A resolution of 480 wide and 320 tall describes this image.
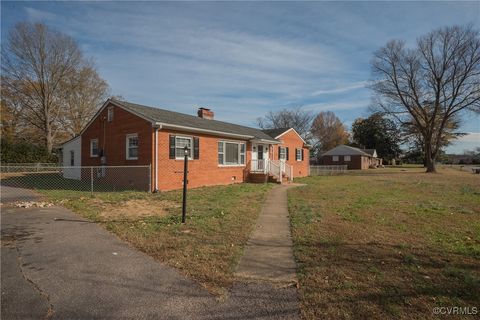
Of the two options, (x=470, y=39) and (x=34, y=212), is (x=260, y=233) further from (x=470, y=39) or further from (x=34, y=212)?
(x=470, y=39)

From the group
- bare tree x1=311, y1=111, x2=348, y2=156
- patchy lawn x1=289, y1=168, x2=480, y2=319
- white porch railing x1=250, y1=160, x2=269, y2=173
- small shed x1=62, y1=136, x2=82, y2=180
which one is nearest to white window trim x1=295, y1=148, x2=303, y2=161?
white porch railing x1=250, y1=160, x2=269, y2=173

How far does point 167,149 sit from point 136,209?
565 cm

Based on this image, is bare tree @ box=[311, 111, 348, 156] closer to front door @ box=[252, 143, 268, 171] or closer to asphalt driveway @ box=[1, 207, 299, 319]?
front door @ box=[252, 143, 268, 171]

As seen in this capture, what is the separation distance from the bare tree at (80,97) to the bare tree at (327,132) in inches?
2109

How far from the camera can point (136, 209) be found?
9.22 meters

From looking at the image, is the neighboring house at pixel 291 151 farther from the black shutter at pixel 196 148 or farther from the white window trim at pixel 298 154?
the black shutter at pixel 196 148

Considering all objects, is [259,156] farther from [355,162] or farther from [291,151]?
[355,162]

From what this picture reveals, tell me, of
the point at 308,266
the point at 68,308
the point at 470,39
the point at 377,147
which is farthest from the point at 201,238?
the point at 377,147

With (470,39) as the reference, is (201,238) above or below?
below

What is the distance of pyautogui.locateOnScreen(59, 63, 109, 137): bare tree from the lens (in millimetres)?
34531

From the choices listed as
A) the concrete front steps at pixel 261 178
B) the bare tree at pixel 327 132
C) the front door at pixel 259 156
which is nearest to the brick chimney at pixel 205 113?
the front door at pixel 259 156

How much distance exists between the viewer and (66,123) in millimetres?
35531

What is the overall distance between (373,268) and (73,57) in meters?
37.5

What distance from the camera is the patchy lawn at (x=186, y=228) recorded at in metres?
4.48
